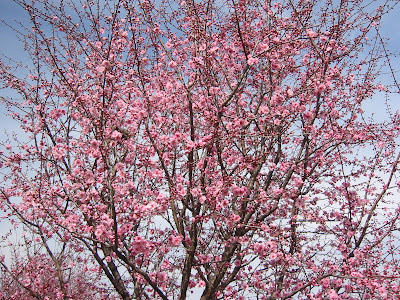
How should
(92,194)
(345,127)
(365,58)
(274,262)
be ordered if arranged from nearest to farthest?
(92,194) → (274,262) → (345,127) → (365,58)

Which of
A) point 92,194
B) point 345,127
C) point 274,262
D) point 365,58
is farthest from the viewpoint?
point 365,58

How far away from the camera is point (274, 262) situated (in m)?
6.84

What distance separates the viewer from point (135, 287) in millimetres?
6602

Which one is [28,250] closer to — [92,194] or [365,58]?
[92,194]

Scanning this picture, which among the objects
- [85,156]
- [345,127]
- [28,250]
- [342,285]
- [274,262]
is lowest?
[342,285]

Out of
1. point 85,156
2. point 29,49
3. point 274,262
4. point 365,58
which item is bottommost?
point 274,262

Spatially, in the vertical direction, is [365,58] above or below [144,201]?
above

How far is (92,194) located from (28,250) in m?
3.16

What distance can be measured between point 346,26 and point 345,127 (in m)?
2.31

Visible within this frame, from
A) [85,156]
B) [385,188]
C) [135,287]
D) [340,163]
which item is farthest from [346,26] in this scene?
[135,287]

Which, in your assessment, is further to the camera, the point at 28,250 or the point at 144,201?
the point at 28,250

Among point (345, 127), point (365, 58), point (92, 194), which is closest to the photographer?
point (92, 194)

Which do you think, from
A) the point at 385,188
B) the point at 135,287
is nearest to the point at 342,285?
the point at 385,188

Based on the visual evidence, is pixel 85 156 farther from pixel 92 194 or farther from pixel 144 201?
pixel 144 201
